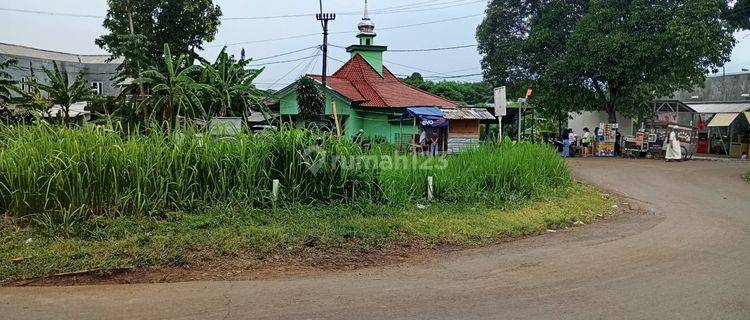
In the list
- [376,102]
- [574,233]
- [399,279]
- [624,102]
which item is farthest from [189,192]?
[624,102]

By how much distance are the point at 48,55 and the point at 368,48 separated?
1150 inches

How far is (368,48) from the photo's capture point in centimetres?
3158

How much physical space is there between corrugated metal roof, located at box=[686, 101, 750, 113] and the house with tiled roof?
16116 mm

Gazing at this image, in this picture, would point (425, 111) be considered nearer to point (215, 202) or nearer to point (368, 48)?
point (368, 48)

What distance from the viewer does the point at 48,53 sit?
45.4 m

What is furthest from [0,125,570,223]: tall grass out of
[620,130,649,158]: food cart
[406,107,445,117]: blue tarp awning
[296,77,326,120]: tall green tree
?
[620,130,649,158]: food cart

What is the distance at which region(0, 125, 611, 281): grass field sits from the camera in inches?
254

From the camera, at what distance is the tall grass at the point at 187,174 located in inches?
279

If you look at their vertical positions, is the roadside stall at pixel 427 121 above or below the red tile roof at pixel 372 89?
below

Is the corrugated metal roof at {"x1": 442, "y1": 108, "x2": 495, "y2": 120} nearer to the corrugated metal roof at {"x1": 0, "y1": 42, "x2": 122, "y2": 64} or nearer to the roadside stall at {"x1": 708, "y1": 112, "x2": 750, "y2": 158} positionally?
the roadside stall at {"x1": 708, "y1": 112, "x2": 750, "y2": 158}

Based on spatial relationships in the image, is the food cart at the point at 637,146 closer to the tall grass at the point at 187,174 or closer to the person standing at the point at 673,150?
the person standing at the point at 673,150

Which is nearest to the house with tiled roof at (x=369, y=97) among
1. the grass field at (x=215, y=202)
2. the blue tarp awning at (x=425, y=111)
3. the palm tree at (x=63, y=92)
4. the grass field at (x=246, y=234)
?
the blue tarp awning at (x=425, y=111)

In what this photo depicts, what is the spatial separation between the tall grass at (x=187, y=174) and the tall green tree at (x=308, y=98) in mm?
12106

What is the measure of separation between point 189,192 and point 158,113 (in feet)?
22.4
